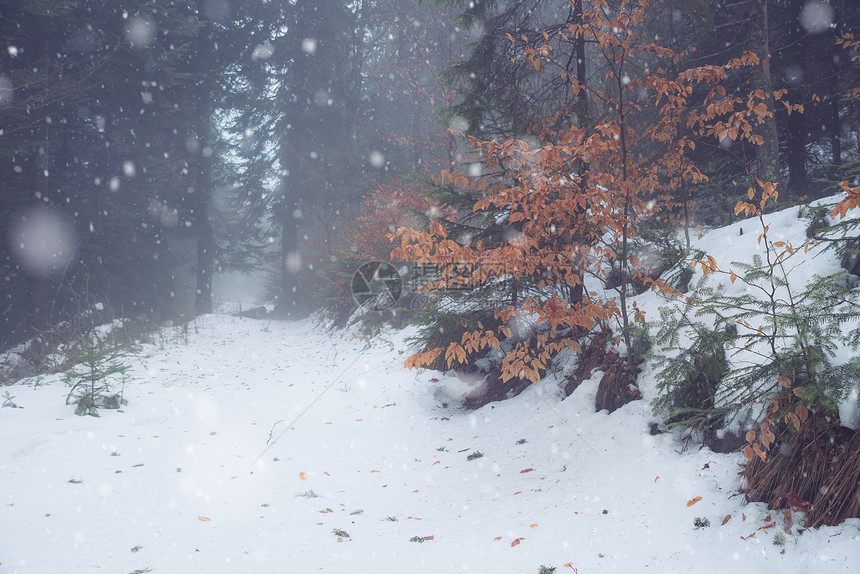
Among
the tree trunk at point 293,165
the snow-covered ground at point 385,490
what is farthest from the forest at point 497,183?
the snow-covered ground at point 385,490

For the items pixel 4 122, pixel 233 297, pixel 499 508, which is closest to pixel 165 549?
pixel 499 508

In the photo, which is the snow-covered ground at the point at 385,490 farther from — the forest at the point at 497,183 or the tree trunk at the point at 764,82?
the tree trunk at the point at 764,82

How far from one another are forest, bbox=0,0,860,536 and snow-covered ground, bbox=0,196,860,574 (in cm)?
36

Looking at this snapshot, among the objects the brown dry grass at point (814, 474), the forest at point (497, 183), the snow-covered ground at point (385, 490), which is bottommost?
the snow-covered ground at point (385, 490)

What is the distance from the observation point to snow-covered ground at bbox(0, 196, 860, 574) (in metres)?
3.06

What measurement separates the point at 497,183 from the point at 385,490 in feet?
12.0

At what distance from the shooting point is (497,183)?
485cm

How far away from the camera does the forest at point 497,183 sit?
3.55 metres

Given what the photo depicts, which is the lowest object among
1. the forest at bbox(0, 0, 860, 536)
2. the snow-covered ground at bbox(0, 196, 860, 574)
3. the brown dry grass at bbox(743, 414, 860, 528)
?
the snow-covered ground at bbox(0, 196, 860, 574)

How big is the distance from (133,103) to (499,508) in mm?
18271

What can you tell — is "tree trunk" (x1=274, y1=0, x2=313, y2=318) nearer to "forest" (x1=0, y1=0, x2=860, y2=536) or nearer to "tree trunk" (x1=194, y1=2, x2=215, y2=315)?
"forest" (x1=0, y1=0, x2=860, y2=536)

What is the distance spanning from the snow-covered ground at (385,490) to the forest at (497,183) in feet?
1.19

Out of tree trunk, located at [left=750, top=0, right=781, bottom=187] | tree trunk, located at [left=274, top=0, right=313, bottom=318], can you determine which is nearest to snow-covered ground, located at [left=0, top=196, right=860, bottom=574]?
tree trunk, located at [left=750, top=0, right=781, bottom=187]

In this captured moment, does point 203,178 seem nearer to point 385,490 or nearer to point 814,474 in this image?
point 385,490
